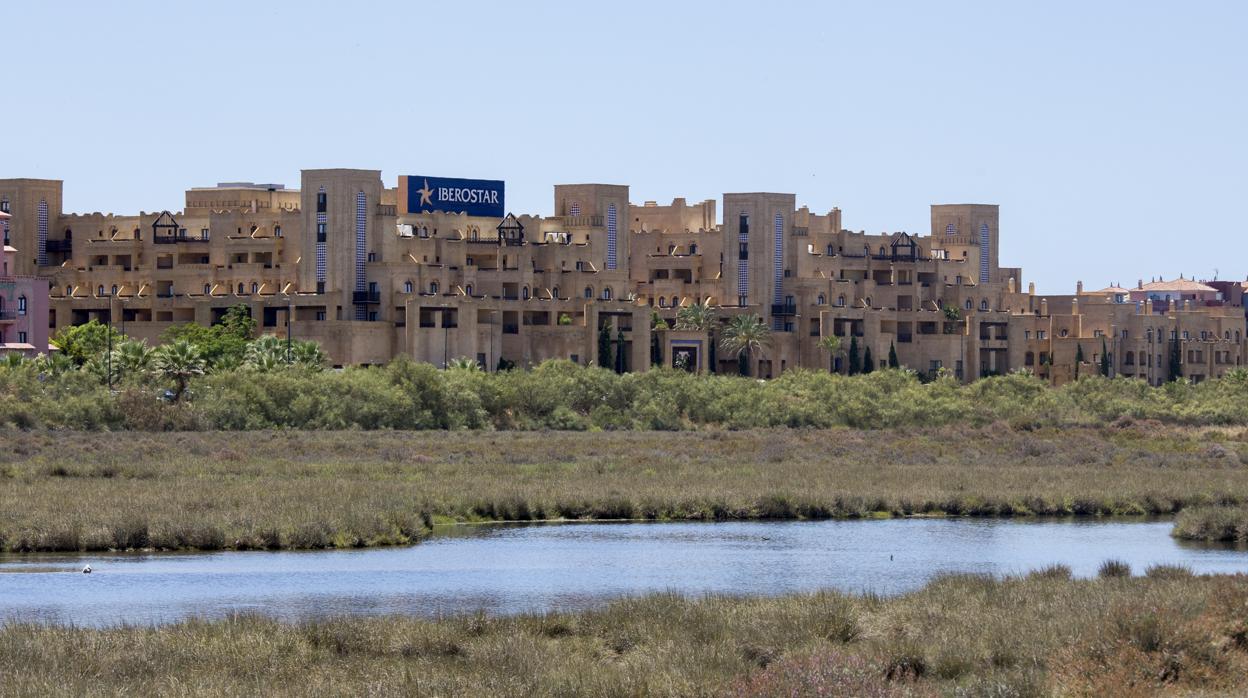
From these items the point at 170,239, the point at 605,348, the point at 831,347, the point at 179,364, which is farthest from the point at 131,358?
the point at 831,347

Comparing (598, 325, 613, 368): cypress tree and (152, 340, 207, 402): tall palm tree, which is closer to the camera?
(152, 340, 207, 402): tall palm tree

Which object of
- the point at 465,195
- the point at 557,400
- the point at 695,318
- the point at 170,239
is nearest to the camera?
the point at 557,400

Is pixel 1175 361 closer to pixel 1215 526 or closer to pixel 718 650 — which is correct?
pixel 1215 526

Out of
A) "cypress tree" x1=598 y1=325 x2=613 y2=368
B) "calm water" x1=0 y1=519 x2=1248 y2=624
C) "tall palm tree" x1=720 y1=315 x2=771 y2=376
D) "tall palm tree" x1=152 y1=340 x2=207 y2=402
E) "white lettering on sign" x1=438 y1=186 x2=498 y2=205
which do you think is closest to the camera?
"calm water" x1=0 y1=519 x2=1248 y2=624

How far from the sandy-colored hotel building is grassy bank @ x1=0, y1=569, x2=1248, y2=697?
336 feet

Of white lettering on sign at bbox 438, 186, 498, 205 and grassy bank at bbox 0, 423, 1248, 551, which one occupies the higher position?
white lettering on sign at bbox 438, 186, 498, 205

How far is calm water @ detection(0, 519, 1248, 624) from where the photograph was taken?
45031mm

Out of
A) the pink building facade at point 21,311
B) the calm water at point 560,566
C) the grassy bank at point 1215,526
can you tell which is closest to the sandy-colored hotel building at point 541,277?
the pink building facade at point 21,311

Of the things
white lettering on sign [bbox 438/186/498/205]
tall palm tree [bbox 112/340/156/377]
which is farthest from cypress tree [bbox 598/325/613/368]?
tall palm tree [bbox 112/340/156/377]

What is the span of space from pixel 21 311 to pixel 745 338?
55.3 meters

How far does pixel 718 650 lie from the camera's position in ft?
110

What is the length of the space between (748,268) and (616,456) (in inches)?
3045

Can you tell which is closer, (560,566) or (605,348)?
(560,566)

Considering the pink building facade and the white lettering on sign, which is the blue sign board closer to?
the white lettering on sign
